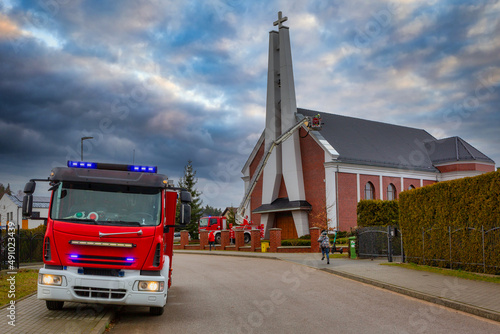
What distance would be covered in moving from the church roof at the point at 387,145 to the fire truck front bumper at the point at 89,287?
123ft

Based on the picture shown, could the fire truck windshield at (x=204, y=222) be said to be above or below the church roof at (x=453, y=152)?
below

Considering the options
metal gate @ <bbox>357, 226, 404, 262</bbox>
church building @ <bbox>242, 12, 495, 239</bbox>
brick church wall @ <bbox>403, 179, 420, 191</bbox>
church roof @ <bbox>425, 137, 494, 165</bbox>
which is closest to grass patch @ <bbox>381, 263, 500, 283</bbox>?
metal gate @ <bbox>357, 226, 404, 262</bbox>

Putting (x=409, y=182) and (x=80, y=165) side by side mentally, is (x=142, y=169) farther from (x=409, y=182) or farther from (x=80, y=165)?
(x=409, y=182)

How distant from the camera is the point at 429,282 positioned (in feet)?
44.9

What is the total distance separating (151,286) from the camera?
8.46 metres

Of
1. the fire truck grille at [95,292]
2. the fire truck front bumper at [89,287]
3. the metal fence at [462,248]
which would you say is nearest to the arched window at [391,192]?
the metal fence at [462,248]

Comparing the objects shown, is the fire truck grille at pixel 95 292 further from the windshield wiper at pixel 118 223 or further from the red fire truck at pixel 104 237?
the windshield wiper at pixel 118 223

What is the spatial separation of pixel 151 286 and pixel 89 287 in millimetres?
1035

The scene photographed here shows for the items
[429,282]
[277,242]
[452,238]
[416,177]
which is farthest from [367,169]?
[429,282]

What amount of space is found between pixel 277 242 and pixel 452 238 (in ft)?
62.8

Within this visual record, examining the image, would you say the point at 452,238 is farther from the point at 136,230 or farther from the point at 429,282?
the point at 136,230

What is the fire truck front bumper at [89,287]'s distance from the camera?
8.23 metres

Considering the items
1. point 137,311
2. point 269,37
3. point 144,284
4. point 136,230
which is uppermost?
point 269,37

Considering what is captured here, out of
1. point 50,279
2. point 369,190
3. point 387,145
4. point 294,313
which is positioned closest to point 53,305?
point 50,279
